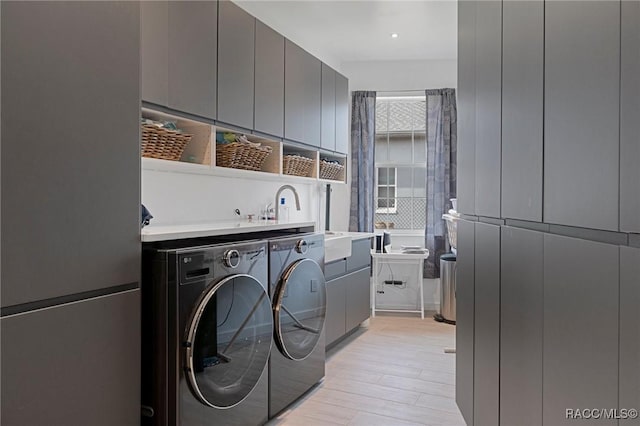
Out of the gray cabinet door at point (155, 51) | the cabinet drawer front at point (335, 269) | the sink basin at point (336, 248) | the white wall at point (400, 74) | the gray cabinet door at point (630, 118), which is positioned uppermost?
the white wall at point (400, 74)

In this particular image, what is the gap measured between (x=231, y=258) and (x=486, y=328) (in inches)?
44.8

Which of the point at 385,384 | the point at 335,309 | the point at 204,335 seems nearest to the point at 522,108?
the point at 204,335

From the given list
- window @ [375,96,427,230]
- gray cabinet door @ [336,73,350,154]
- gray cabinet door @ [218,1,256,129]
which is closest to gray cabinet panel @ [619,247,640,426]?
gray cabinet door @ [218,1,256,129]

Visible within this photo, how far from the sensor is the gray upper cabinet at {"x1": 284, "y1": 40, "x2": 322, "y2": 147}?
347 centimetres

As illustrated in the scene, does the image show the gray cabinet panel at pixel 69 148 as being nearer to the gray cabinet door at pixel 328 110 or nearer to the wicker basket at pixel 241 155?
the wicker basket at pixel 241 155

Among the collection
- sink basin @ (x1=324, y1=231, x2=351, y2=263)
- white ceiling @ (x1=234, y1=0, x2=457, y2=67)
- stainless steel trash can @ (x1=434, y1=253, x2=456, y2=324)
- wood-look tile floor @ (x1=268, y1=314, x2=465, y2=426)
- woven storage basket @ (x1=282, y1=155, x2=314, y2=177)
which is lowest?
wood-look tile floor @ (x1=268, y1=314, x2=465, y2=426)

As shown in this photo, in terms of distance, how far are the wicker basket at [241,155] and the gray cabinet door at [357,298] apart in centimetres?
146

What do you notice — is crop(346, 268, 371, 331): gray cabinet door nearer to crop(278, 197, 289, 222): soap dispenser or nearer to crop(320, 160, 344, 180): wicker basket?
crop(278, 197, 289, 222): soap dispenser

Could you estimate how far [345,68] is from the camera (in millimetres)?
5480

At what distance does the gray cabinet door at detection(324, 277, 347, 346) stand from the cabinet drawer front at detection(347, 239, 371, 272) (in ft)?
0.70

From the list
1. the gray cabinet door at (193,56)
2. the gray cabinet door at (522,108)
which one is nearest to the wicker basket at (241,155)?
the gray cabinet door at (193,56)

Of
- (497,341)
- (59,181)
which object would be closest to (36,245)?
(59,181)

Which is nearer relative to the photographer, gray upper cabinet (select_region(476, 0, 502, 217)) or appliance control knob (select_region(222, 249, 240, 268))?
gray upper cabinet (select_region(476, 0, 502, 217))

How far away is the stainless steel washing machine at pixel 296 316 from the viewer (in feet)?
8.27
